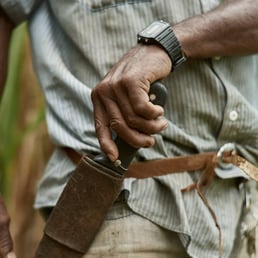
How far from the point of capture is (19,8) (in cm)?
261

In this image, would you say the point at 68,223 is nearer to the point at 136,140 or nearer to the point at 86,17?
the point at 136,140

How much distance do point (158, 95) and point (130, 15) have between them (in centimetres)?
32

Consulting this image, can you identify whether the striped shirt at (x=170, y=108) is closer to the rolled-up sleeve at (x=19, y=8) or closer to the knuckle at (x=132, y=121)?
the rolled-up sleeve at (x=19, y=8)

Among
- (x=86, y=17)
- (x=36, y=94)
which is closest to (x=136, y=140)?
(x=86, y=17)

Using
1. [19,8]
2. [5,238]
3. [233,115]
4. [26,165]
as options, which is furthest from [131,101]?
[26,165]

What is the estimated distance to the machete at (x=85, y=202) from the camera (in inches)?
87.7

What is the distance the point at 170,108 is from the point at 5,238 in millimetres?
520

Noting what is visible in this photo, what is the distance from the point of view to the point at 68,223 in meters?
2.31

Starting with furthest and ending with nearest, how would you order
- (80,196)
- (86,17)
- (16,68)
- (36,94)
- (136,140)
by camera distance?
1. (36,94)
2. (16,68)
3. (86,17)
4. (80,196)
5. (136,140)

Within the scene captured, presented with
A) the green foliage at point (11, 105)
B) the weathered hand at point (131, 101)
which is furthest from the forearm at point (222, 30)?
the green foliage at point (11, 105)

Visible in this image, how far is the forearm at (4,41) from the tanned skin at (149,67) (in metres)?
0.56

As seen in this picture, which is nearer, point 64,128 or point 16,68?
point 64,128

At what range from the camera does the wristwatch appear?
221cm

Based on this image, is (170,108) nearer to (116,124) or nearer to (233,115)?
(233,115)
